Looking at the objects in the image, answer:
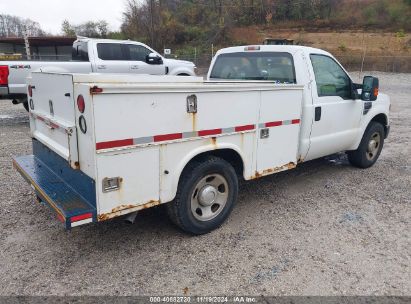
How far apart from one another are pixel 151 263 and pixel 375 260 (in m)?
2.15

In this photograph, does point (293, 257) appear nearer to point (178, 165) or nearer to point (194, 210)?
point (194, 210)

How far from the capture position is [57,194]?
3.36 meters

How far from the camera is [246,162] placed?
4055mm

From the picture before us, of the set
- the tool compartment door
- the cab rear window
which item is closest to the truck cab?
the tool compartment door

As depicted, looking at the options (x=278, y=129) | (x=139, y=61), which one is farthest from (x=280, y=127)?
(x=139, y=61)

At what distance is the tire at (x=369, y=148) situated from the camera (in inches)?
241

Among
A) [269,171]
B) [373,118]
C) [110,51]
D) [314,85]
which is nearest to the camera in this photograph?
[269,171]

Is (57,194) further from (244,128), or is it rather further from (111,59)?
(111,59)

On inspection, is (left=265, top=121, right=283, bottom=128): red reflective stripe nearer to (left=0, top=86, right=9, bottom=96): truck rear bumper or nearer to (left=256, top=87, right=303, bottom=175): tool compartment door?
(left=256, top=87, right=303, bottom=175): tool compartment door

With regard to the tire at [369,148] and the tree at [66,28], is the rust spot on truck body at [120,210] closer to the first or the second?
the tire at [369,148]

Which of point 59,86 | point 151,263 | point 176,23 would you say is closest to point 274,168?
point 151,263

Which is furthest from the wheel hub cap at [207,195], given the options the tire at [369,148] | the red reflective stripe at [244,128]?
the tire at [369,148]

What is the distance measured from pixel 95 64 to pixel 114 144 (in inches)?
313

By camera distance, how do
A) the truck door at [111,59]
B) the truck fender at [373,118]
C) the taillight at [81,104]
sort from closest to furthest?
the taillight at [81,104] < the truck fender at [373,118] < the truck door at [111,59]
